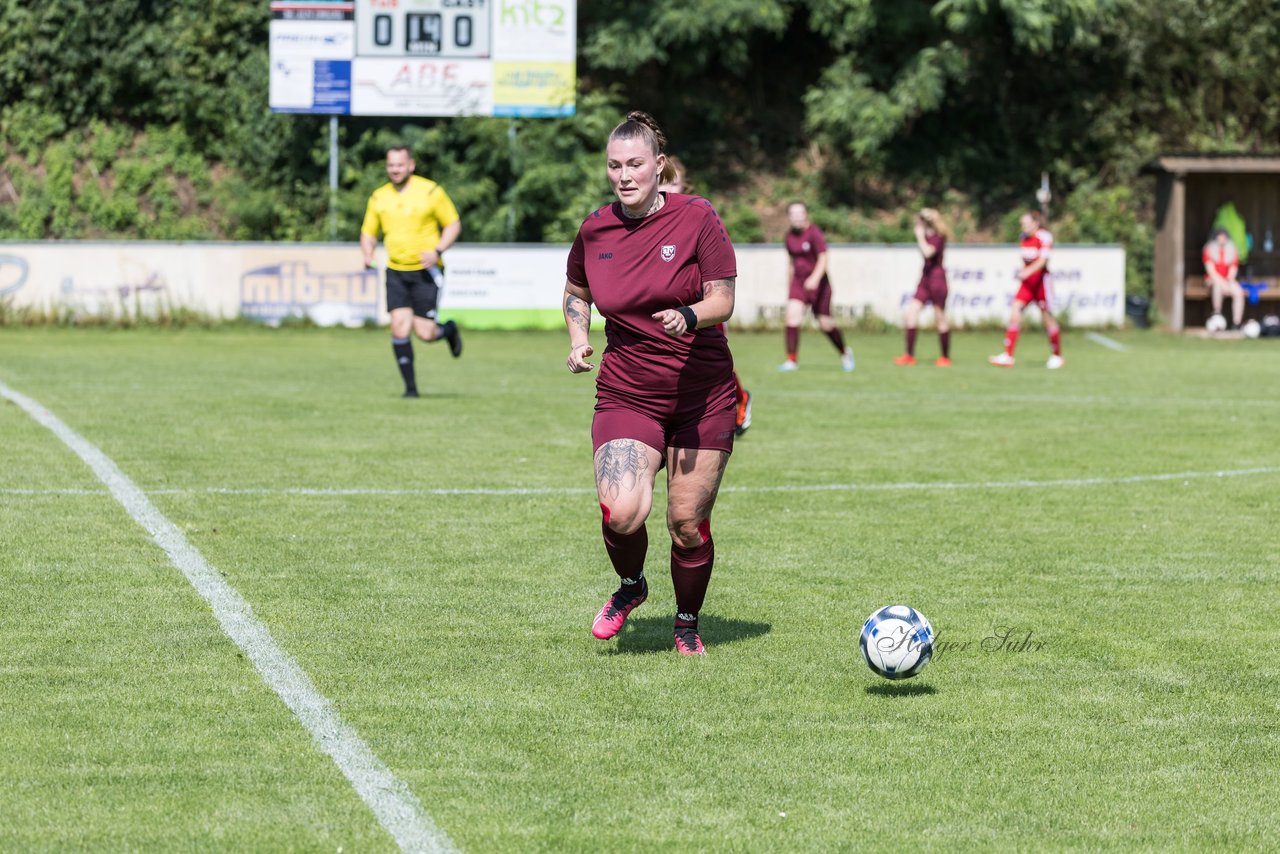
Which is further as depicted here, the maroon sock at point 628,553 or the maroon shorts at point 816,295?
the maroon shorts at point 816,295

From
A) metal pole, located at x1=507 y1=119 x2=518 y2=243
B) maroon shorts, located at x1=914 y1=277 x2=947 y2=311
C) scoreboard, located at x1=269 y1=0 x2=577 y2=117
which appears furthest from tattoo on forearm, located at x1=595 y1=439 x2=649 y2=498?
metal pole, located at x1=507 y1=119 x2=518 y2=243

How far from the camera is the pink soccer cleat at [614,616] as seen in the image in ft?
21.4

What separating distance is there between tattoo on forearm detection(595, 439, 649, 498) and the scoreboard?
26934mm

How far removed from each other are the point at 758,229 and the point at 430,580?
2884cm

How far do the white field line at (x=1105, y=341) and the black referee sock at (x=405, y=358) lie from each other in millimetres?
13695

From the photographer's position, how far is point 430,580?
25.6 feet

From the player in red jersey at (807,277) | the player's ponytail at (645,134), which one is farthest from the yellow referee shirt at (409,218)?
the player's ponytail at (645,134)

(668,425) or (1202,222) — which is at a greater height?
(1202,222)

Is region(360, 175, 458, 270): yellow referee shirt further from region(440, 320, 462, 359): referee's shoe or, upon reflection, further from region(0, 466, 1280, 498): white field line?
region(0, 466, 1280, 498): white field line

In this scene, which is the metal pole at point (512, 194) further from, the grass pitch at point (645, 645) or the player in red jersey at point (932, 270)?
the grass pitch at point (645, 645)

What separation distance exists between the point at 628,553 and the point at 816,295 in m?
14.5

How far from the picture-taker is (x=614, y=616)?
655cm

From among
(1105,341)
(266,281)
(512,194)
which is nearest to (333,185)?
(512,194)

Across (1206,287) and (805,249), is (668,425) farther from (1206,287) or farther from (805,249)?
(1206,287)
